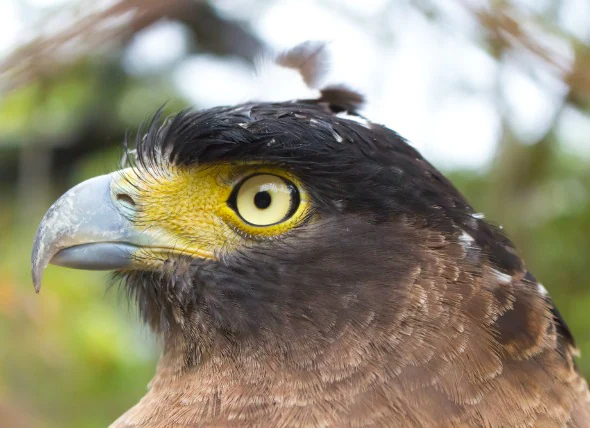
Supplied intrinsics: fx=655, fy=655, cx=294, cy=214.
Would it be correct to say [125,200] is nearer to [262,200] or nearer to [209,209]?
[209,209]

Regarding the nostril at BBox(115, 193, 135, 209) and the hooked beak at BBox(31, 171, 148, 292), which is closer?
the hooked beak at BBox(31, 171, 148, 292)

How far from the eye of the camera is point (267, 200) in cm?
213

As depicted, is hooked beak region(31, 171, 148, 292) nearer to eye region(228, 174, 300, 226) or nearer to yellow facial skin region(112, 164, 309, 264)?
yellow facial skin region(112, 164, 309, 264)

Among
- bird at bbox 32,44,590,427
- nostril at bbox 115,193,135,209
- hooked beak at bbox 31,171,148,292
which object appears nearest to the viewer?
bird at bbox 32,44,590,427

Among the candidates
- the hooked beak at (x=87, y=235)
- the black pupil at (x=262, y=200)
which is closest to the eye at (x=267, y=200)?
the black pupil at (x=262, y=200)

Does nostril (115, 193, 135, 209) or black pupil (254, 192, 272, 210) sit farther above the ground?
black pupil (254, 192, 272, 210)

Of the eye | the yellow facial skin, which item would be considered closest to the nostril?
the yellow facial skin

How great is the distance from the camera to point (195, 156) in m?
2.18

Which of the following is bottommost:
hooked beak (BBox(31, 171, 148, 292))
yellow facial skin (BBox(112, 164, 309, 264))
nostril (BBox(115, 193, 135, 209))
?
hooked beak (BBox(31, 171, 148, 292))

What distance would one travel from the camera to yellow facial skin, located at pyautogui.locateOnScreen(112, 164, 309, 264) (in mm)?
2125

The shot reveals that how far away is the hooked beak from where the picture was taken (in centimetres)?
209

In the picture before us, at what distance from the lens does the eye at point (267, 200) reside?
211cm

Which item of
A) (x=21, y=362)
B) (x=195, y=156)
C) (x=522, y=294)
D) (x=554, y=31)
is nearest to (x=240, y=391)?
(x=195, y=156)

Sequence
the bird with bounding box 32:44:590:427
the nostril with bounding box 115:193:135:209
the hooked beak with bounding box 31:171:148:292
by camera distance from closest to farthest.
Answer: the bird with bounding box 32:44:590:427, the hooked beak with bounding box 31:171:148:292, the nostril with bounding box 115:193:135:209
